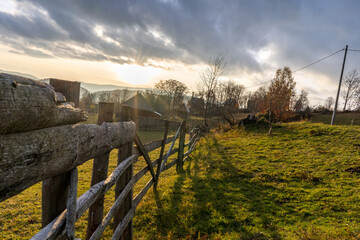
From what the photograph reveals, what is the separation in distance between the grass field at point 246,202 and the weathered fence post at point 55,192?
2504mm

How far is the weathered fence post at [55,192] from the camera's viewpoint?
1.39 meters

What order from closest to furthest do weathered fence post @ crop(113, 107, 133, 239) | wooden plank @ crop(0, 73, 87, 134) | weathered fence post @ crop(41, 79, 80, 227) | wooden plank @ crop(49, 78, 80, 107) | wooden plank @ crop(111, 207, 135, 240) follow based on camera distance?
wooden plank @ crop(0, 73, 87, 134), weathered fence post @ crop(41, 79, 80, 227), wooden plank @ crop(49, 78, 80, 107), wooden plank @ crop(111, 207, 135, 240), weathered fence post @ crop(113, 107, 133, 239)

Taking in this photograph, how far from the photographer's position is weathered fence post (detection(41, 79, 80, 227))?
139 centimetres

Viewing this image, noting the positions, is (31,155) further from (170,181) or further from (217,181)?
(217,181)

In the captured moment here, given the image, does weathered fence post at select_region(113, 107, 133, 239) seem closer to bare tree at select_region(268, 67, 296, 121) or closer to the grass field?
the grass field

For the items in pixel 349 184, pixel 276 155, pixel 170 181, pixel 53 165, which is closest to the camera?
pixel 53 165

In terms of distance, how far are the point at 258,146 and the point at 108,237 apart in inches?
368

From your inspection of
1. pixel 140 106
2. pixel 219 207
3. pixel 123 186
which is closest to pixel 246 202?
pixel 219 207

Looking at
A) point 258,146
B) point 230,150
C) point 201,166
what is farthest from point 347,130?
point 201,166

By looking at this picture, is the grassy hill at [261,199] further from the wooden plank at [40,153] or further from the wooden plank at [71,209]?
the wooden plank at [40,153]

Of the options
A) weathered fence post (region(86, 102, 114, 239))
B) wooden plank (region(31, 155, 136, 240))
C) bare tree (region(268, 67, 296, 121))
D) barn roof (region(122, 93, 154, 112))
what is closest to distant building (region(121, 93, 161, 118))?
barn roof (region(122, 93, 154, 112))

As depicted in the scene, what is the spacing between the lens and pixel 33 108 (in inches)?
37.8

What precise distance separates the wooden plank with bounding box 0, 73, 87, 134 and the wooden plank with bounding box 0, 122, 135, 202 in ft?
0.18

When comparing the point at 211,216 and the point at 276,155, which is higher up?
the point at 276,155
